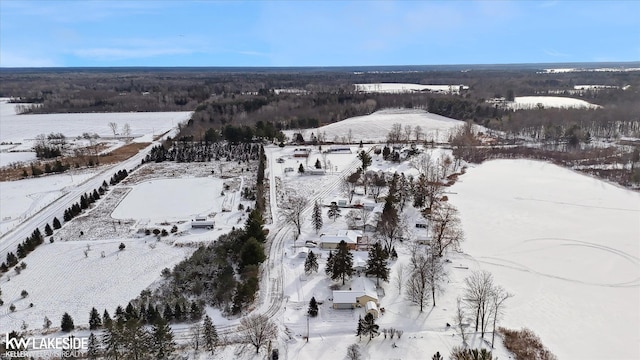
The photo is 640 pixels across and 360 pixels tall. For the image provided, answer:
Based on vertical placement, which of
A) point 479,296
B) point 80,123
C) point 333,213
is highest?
point 80,123

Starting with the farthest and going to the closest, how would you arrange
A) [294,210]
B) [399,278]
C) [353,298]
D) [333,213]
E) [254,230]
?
[294,210], [333,213], [254,230], [399,278], [353,298]

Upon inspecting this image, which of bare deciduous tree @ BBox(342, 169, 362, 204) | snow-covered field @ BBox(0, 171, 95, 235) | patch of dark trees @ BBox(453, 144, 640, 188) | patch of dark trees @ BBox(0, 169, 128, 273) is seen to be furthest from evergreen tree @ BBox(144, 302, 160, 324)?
patch of dark trees @ BBox(453, 144, 640, 188)

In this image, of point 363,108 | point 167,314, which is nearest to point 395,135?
point 363,108

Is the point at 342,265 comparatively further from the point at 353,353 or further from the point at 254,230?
the point at 254,230

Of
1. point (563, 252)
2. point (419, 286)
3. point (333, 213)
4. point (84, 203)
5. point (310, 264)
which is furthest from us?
point (84, 203)

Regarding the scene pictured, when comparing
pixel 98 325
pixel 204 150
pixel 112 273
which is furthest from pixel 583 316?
pixel 204 150

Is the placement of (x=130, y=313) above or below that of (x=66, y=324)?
above

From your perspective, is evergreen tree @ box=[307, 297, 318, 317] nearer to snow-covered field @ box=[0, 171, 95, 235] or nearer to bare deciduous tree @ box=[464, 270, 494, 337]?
bare deciduous tree @ box=[464, 270, 494, 337]
